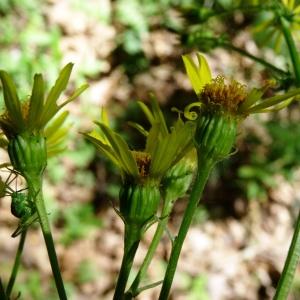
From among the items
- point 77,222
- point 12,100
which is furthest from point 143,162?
point 77,222

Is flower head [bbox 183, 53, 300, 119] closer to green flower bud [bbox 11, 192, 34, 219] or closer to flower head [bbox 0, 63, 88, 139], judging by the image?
flower head [bbox 0, 63, 88, 139]

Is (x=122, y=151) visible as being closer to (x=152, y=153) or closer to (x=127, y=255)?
(x=152, y=153)

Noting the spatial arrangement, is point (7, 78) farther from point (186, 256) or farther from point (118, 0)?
point (118, 0)

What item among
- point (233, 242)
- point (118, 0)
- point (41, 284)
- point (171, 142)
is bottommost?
point (41, 284)

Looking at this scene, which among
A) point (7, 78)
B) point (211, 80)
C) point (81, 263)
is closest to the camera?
point (7, 78)

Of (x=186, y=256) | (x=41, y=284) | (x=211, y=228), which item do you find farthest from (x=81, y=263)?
(x=211, y=228)

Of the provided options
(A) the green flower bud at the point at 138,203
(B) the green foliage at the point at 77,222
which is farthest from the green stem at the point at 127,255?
(B) the green foliage at the point at 77,222

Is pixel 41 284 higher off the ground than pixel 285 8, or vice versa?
pixel 285 8
